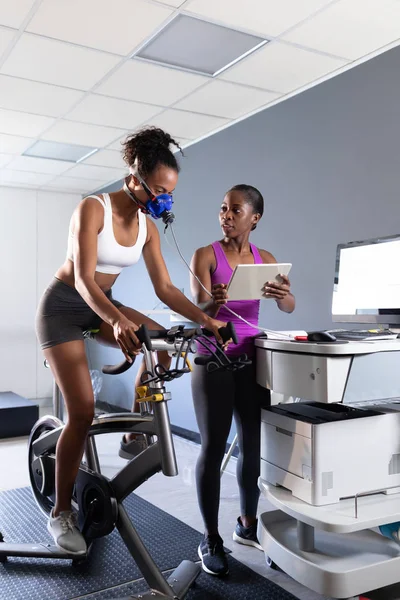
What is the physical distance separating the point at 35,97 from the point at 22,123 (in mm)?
527

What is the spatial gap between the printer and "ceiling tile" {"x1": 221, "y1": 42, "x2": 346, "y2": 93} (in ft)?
6.16

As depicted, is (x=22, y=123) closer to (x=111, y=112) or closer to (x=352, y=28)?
(x=111, y=112)

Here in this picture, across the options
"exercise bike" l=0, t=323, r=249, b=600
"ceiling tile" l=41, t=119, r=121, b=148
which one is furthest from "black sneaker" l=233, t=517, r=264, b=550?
"ceiling tile" l=41, t=119, r=121, b=148

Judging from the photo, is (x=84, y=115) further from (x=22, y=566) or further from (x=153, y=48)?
(x=22, y=566)

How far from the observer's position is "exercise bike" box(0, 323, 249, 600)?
169 cm

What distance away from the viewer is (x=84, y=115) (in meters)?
3.86

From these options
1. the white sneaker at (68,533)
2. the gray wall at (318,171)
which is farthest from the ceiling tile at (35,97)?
the white sneaker at (68,533)

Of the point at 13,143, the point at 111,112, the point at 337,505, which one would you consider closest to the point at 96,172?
the point at 13,143

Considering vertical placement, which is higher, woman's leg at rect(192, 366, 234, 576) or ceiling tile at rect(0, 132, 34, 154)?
ceiling tile at rect(0, 132, 34, 154)

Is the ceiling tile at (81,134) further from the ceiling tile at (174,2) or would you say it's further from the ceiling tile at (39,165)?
the ceiling tile at (174,2)

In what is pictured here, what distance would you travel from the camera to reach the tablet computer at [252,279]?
198cm

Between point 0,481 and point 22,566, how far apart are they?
50.7 inches

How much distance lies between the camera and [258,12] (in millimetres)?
2520

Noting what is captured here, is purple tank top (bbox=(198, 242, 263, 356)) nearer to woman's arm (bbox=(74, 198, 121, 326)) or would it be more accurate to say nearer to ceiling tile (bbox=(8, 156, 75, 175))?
woman's arm (bbox=(74, 198, 121, 326))
